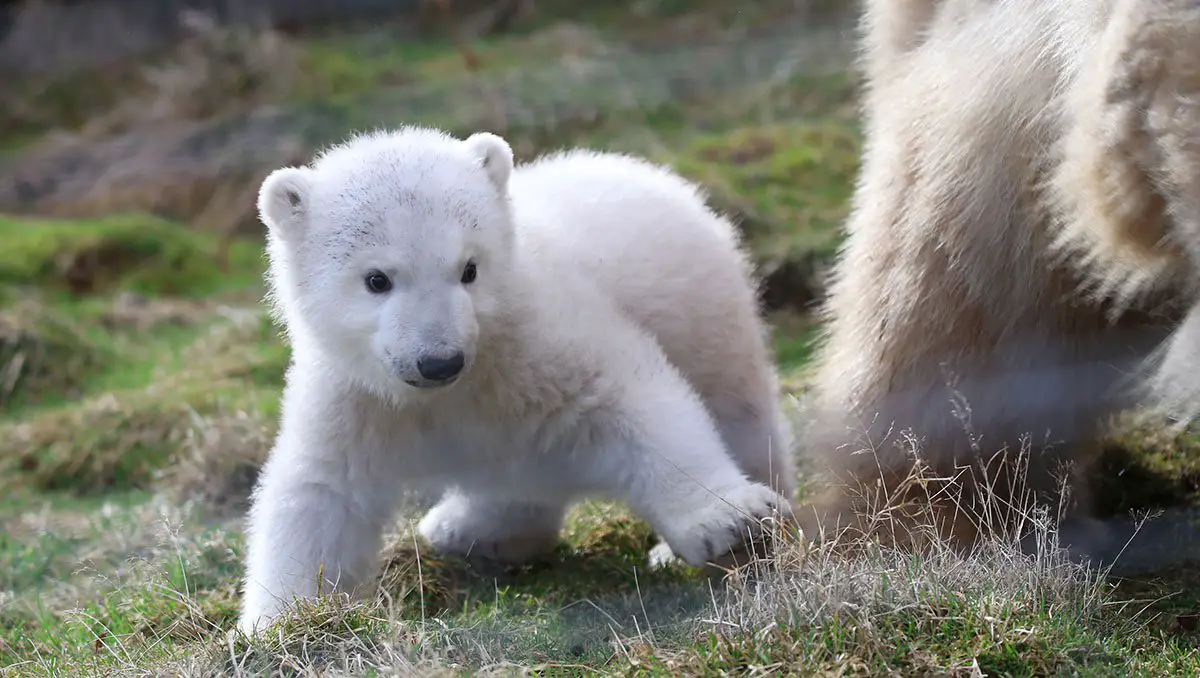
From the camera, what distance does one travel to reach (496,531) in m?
4.11

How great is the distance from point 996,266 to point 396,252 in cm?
138

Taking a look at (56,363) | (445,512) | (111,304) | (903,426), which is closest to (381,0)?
(111,304)

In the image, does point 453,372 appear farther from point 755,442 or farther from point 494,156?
point 755,442

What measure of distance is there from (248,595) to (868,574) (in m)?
1.54

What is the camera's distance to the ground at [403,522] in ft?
9.12

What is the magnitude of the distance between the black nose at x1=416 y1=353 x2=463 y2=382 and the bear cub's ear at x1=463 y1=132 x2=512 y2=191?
2.08 feet

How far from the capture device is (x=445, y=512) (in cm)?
427

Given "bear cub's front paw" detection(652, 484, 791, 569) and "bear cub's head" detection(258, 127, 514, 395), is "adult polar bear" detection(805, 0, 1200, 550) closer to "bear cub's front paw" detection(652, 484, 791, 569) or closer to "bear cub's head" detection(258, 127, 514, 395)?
"bear cub's front paw" detection(652, 484, 791, 569)

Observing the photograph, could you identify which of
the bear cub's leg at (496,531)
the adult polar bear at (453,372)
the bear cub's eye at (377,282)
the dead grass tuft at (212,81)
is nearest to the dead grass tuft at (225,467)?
the bear cub's leg at (496,531)

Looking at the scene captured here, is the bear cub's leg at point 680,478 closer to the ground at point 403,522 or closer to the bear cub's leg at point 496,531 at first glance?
the ground at point 403,522

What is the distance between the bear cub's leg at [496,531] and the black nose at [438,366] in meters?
0.95

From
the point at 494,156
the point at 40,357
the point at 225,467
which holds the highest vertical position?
the point at 494,156

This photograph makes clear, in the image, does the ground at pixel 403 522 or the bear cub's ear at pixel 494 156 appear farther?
the bear cub's ear at pixel 494 156

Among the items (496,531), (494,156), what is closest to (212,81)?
(496,531)
